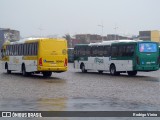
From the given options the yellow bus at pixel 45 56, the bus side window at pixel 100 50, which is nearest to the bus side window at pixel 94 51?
the bus side window at pixel 100 50

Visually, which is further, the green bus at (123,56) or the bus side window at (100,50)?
the bus side window at (100,50)

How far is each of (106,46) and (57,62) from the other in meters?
6.26

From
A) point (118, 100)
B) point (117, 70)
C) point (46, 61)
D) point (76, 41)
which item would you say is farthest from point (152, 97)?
point (76, 41)

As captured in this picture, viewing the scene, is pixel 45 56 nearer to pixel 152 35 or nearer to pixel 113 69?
pixel 113 69

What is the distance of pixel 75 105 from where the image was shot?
1407 cm

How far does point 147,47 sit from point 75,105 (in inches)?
716

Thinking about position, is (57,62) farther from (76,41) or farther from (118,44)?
(76,41)

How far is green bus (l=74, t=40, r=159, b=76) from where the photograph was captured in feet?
102

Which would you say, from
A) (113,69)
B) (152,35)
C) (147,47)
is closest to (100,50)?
(113,69)

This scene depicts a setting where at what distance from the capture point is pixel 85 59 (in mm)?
38156

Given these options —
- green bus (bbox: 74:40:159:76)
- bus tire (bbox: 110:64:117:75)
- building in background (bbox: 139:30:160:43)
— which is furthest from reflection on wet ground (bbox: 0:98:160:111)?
building in background (bbox: 139:30:160:43)

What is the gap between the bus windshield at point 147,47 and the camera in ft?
102

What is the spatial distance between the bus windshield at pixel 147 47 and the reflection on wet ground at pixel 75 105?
15.6m

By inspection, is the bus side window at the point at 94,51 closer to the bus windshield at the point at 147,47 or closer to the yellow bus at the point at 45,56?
the bus windshield at the point at 147,47
